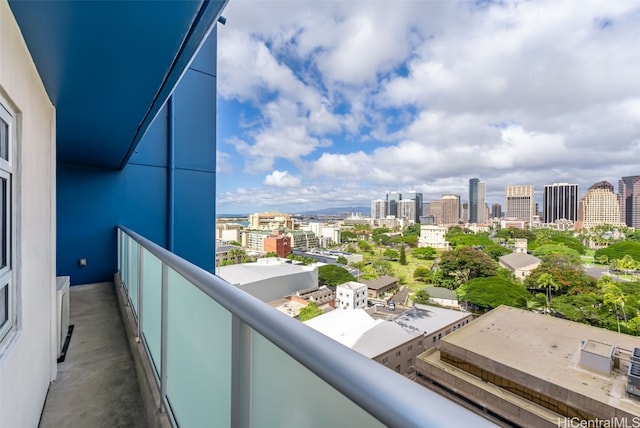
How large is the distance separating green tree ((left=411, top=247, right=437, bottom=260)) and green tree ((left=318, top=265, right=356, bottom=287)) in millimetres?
6299

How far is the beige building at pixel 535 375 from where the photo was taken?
2.69 m

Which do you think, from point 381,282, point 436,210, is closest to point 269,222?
point 381,282

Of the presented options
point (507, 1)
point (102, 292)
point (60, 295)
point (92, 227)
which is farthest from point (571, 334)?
point (507, 1)

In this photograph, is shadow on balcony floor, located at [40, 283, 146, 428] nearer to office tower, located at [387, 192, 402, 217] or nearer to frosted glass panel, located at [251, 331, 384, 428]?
frosted glass panel, located at [251, 331, 384, 428]

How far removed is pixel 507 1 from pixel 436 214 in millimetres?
27939

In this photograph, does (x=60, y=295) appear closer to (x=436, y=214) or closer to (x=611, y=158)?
(x=611, y=158)

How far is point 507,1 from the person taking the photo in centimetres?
1228

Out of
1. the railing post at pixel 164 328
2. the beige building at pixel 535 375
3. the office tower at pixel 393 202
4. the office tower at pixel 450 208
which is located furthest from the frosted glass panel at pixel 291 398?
the office tower at pixel 393 202

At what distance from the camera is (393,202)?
150 feet

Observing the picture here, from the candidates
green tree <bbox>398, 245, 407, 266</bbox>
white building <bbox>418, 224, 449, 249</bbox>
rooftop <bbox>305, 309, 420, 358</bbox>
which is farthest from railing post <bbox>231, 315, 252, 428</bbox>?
white building <bbox>418, 224, 449, 249</bbox>

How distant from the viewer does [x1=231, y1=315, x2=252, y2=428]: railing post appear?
0.76 metres

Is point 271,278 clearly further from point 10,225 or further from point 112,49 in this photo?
point 112,49

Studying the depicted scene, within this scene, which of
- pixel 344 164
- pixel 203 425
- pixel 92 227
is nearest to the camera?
pixel 203 425

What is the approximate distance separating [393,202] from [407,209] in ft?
10.1
